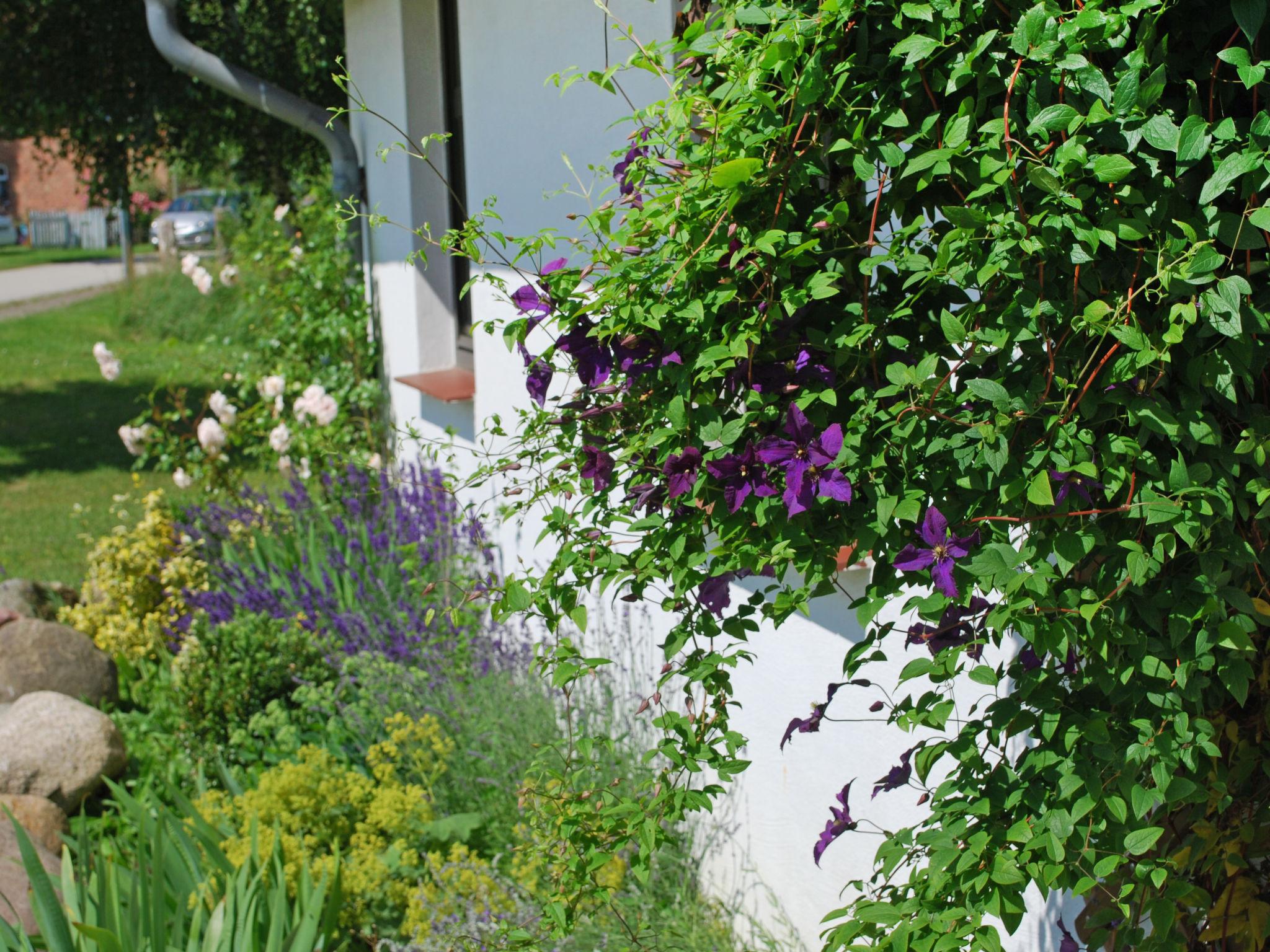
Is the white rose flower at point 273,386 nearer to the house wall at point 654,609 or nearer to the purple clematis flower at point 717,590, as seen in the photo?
the house wall at point 654,609

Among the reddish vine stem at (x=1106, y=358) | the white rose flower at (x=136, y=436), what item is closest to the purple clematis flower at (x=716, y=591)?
the reddish vine stem at (x=1106, y=358)

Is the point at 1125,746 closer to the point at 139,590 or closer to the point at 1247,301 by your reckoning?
the point at 1247,301

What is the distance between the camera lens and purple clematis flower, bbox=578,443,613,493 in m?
1.53

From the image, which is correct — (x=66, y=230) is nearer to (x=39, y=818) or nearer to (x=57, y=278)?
(x=57, y=278)

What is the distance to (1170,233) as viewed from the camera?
1.14 m

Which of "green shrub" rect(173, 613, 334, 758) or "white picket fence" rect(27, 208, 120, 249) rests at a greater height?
"white picket fence" rect(27, 208, 120, 249)

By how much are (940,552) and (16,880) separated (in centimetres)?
270

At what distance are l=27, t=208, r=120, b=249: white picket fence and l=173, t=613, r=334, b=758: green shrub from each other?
3133 centimetres

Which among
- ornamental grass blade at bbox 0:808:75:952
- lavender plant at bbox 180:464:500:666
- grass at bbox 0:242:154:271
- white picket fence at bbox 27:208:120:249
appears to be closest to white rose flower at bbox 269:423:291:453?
lavender plant at bbox 180:464:500:666

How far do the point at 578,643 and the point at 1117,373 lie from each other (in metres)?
2.57

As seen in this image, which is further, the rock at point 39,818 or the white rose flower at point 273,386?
the white rose flower at point 273,386

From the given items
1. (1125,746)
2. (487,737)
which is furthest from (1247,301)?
(487,737)

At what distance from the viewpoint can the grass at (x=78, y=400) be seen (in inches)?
285

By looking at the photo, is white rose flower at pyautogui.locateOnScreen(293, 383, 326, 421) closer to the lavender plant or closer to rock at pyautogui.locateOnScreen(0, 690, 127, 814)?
the lavender plant
